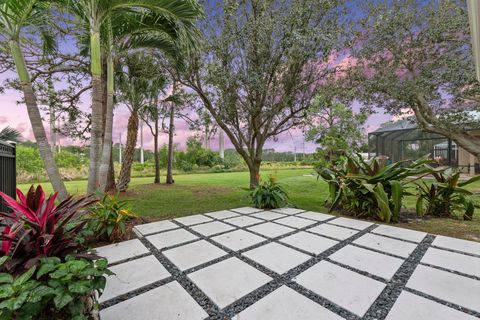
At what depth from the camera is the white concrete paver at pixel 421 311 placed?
1.31m

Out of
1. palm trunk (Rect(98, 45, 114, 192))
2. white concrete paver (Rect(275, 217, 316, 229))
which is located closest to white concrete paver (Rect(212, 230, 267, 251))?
white concrete paver (Rect(275, 217, 316, 229))

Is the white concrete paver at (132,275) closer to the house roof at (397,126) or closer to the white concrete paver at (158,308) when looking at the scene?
the white concrete paver at (158,308)

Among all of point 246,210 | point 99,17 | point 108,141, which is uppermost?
point 99,17

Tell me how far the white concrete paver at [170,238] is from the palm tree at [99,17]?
1263 mm

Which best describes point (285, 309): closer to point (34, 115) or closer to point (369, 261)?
point (369, 261)

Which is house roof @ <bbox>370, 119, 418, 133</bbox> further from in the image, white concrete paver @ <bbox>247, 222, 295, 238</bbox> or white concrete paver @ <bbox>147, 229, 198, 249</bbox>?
white concrete paver @ <bbox>147, 229, 198, 249</bbox>

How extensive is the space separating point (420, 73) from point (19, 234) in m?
9.11

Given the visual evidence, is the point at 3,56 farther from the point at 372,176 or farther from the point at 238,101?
the point at 372,176

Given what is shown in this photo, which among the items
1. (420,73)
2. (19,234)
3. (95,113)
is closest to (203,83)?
(95,113)

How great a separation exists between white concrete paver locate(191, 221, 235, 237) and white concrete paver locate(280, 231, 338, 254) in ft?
2.98

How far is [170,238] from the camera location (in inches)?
106

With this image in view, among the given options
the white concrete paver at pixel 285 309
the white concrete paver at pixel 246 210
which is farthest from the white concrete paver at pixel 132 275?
the white concrete paver at pixel 246 210

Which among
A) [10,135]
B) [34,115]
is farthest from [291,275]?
[10,135]

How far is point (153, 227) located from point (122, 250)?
2.62 feet
